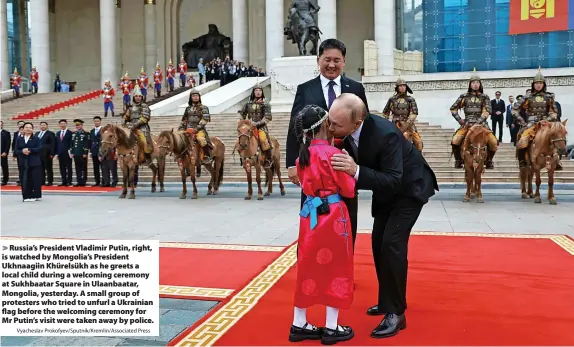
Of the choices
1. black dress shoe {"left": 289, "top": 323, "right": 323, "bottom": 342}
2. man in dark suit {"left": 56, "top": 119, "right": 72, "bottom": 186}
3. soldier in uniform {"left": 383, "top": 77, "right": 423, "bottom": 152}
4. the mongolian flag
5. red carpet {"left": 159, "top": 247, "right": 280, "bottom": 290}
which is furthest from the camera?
the mongolian flag

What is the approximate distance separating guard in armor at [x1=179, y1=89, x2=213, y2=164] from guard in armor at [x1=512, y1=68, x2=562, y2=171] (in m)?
6.68

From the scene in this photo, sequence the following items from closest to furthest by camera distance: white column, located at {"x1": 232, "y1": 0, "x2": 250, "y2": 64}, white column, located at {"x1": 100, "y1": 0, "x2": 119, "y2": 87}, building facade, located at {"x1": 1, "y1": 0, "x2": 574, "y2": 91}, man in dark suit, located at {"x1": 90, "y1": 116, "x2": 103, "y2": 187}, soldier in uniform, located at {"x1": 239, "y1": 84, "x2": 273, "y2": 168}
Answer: soldier in uniform, located at {"x1": 239, "y1": 84, "x2": 273, "y2": 168}
man in dark suit, located at {"x1": 90, "y1": 116, "x2": 103, "y2": 187}
building facade, located at {"x1": 1, "y1": 0, "x2": 574, "y2": 91}
white column, located at {"x1": 232, "y1": 0, "x2": 250, "y2": 64}
white column, located at {"x1": 100, "y1": 0, "x2": 119, "y2": 87}

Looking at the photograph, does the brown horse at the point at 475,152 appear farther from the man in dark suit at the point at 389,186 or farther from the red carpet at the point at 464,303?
the man in dark suit at the point at 389,186

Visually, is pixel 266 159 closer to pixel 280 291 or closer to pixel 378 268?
pixel 280 291

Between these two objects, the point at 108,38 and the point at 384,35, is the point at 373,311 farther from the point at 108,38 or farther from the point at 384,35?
the point at 108,38

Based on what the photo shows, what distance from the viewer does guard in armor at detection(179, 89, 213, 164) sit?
42.2ft

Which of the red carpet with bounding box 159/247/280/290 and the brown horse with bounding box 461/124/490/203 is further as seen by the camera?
the brown horse with bounding box 461/124/490/203

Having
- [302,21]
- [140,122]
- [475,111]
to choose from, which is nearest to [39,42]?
[302,21]

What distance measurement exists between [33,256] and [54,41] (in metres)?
43.3

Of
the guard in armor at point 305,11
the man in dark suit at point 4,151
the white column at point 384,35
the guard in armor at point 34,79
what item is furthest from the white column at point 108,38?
the man in dark suit at point 4,151

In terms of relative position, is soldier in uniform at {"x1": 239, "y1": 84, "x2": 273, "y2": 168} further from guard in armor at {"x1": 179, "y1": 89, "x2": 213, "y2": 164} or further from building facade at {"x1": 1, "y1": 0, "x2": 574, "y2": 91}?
building facade at {"x1": 1, "y1": 0, "x2": 574, "y2": 91}

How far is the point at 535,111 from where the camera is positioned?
11.1 meters

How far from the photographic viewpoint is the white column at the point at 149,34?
40469 millimetres

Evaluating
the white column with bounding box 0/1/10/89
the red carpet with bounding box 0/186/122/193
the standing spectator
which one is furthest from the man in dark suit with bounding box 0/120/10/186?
the white column with bounding box 0/1/10/89
